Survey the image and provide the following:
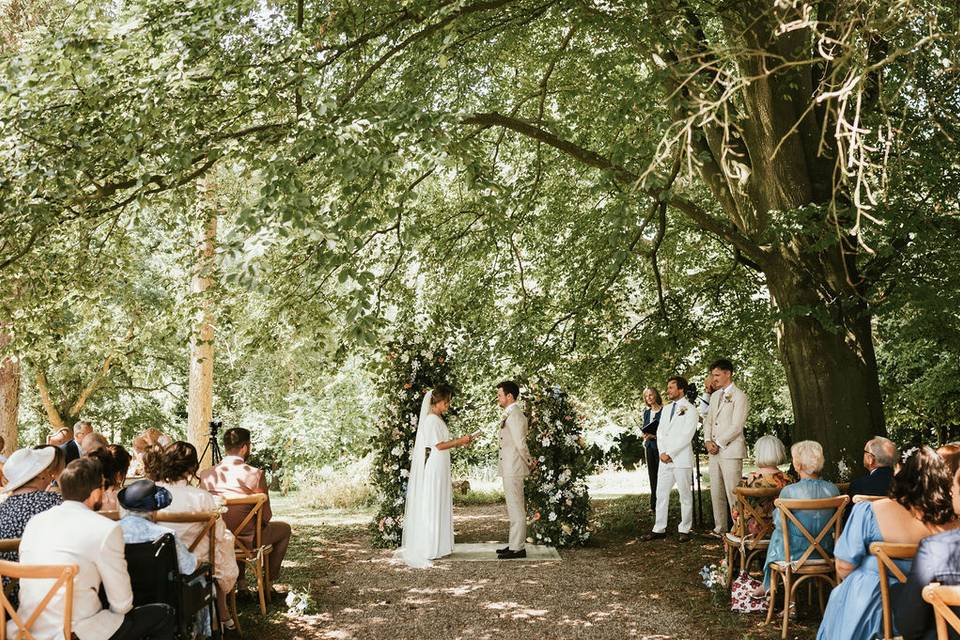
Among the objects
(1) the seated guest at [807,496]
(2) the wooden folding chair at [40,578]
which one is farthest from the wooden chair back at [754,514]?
(2) the wooden folding chair at [40,578]

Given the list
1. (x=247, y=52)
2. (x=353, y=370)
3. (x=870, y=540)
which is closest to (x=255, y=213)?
(x=247, y=52)

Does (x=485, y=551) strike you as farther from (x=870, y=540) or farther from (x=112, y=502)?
(x=870, y=540)

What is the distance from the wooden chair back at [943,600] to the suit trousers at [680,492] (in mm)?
6850

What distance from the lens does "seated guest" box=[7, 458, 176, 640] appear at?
13.9 ft

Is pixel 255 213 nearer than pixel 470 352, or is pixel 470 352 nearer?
pixel 255 213

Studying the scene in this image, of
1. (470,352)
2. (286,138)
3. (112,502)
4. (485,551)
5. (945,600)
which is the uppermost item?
(286,138)

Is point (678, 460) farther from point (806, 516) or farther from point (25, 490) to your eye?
point (25, 490)

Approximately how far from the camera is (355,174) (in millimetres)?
5695

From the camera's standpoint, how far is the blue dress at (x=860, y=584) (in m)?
4.73

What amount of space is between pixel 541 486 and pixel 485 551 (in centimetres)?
108

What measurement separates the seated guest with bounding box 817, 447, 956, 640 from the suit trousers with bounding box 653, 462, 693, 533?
550 cm

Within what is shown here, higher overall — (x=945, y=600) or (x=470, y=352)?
(x=470, y=352)

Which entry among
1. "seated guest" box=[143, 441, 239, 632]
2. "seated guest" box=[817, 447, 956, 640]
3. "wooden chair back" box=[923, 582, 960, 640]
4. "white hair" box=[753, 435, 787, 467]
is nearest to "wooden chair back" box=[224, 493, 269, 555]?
"seated guest" box=[143, 441, 239, 632]

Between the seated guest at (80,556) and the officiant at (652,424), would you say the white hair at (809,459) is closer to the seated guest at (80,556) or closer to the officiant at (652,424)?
the seated guest at (80,556)
